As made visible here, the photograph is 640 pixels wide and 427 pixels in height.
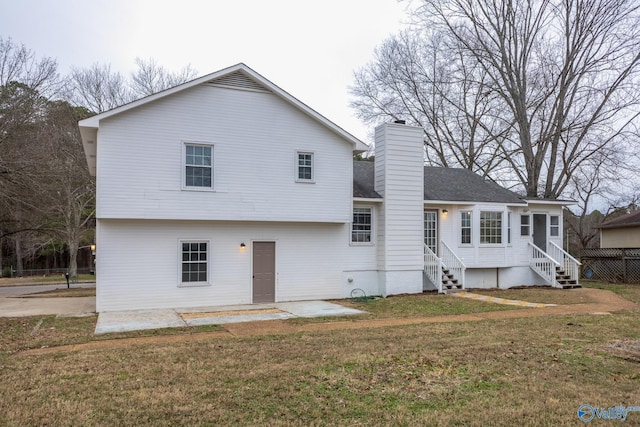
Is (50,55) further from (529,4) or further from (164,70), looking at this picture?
(529,4)

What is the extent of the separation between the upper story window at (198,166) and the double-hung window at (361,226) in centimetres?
528

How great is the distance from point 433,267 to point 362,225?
3.13 meters

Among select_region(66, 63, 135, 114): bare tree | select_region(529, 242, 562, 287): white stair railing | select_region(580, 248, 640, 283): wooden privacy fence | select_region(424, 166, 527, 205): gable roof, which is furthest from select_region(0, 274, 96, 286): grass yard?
select_region(580, 248, 640, 283): wooden privacy fence

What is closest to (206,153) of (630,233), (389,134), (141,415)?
(389,134)

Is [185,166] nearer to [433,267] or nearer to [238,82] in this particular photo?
[238,82]

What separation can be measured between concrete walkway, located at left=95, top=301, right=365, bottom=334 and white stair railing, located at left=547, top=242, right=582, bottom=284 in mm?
10660

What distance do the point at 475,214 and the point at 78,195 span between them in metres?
24.2

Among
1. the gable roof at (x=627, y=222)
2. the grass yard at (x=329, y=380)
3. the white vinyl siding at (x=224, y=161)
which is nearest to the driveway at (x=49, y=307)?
the white vinyl siding at (x=224, y=161)

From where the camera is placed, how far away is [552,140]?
2611 cm

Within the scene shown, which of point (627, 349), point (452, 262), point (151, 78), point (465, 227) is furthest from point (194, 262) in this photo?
point (151, 78)

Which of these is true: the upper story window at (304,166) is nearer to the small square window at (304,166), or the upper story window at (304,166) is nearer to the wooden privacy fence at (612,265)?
the small square window at (304,166)

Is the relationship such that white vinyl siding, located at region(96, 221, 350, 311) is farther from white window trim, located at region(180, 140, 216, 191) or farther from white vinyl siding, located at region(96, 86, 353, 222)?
white window trim, located at region(180, 140, 216, 191)

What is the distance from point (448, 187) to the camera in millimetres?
19078

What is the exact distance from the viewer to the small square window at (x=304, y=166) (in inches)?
586
